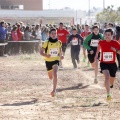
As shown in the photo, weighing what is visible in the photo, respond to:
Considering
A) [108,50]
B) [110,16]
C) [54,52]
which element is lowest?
[110,16]

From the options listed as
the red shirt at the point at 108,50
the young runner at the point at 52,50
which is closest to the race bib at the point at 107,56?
the red shirt at the point at 108,50

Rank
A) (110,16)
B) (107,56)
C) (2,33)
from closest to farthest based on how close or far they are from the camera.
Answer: (107,56)
(2,33)
(110,16)

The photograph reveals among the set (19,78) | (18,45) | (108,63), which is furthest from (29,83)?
(18,45)

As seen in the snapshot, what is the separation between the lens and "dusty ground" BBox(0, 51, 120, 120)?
1026 centimetres

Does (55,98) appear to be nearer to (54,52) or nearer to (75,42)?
(54,52)

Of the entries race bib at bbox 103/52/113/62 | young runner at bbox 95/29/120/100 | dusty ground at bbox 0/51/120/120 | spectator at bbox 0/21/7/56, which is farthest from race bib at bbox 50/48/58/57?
spectator at bbox 0/21/7/56

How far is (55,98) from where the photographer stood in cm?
1251

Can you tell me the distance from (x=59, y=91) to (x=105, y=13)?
68.1m

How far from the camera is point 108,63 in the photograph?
40.2ft

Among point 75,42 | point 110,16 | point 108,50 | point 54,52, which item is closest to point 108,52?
point 108,50

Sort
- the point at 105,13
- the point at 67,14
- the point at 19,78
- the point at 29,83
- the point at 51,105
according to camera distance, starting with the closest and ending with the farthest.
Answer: the point at 51,105 → the point at 29,83 → the point at 19,78 → the point at 67,14 → the point at 105,13

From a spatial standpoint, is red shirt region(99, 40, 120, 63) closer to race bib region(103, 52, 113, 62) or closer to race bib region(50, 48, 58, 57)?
race bib region(103, 52, 113, 62)

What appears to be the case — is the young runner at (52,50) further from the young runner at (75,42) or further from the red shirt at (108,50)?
the young runner at (75,42)

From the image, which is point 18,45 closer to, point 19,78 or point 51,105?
point 19,78
